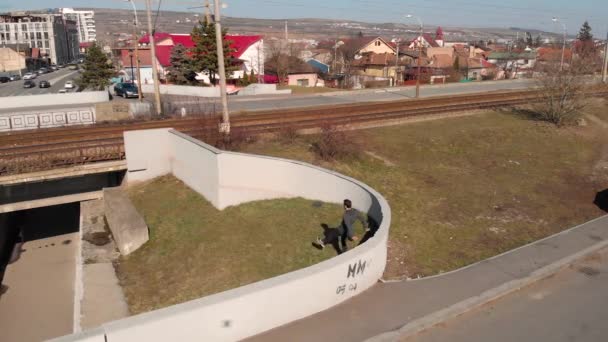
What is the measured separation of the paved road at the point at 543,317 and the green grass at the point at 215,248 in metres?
3.84

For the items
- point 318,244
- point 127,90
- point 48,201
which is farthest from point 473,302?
point 127,90

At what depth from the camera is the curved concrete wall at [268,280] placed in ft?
21.7

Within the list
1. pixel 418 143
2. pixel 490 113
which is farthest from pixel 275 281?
pixel 490 113

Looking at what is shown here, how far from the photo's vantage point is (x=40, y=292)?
51.5 feet

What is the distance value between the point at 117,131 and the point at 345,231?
15.4 m

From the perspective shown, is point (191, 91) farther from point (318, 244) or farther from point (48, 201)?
point (318, 244)

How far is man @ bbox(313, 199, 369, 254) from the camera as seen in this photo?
10250 millimetres

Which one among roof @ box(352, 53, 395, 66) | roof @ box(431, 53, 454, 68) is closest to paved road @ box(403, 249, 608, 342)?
roof @ box(352, 53, 395, 66)

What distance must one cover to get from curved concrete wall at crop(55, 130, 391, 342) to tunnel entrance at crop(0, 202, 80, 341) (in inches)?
236

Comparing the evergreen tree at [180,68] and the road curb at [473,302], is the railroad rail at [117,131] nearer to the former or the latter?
the road curb at [473,302]

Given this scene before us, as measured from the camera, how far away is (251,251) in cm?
1233

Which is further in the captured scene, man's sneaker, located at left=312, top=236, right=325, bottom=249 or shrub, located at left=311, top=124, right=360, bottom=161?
shrub, located at left=311, top=124, right=360, bottom=161

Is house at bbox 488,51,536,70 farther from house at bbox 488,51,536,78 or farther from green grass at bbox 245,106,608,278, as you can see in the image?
green grass at bbox 245,106,608,278

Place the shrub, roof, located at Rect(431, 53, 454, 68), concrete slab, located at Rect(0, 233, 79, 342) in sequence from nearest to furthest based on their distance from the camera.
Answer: concrete slab, located at Rect(0, 233, 79, 342)
the shrub
roof, located at Rect(431, 53, 454, 68)
